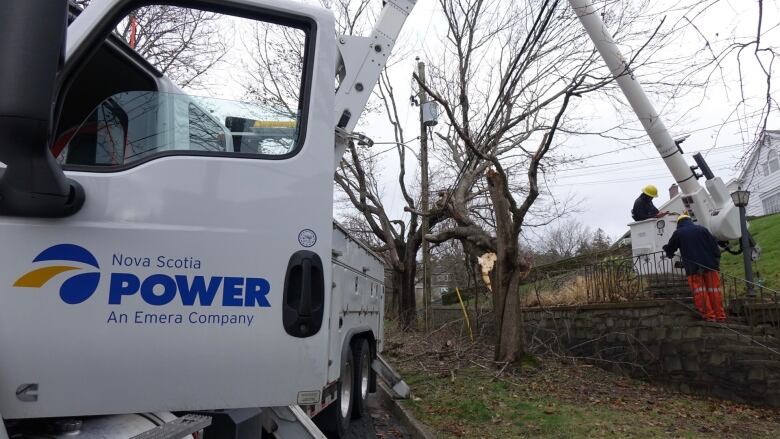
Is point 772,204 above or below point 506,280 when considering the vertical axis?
above

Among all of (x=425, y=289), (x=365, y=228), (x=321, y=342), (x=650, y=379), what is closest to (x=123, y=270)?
(x=321, y=342)

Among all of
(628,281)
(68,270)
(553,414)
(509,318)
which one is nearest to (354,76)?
(68,270)

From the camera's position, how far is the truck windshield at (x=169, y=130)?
2.61 metres

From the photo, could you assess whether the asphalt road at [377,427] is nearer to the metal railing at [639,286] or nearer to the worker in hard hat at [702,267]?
the worker in hard hat at [702,267]

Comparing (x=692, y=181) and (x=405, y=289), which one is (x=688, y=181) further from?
(x=405, y=289)

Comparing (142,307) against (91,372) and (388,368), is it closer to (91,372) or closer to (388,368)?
(91,372)

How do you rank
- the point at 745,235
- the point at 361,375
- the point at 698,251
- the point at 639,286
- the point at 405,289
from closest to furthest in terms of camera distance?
the point at 361,375 < the point at 698,251 < the point at 745,235 < the point at 639,286 < the point at 405,289

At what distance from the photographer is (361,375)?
19.8 feet

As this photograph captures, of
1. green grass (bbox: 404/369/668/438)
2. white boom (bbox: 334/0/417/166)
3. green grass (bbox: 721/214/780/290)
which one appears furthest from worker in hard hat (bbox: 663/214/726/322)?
white boom (bbox: 334/0/417/166)

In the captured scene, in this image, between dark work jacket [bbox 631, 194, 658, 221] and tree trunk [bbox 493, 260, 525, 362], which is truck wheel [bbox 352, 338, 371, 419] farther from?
dark work jacket [bbox 631, 194, 658, 221]

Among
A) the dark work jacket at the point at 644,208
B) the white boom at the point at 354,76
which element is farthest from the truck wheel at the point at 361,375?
the dark work jacket at the point at 644,208

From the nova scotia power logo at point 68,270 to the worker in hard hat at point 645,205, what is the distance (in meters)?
12.6

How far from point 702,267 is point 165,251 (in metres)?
9.02

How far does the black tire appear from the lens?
5020mm
